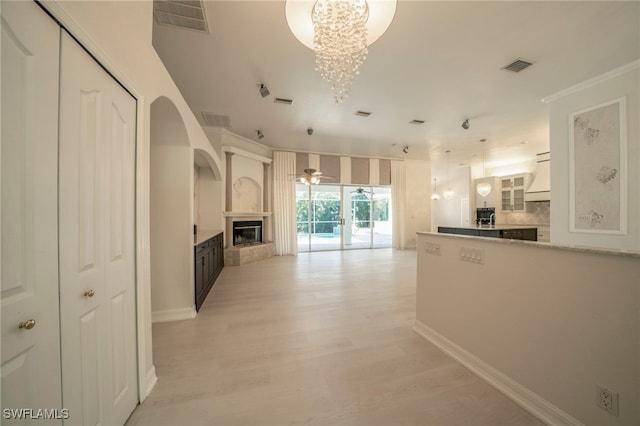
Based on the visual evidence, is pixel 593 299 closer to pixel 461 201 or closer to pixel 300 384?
pixel 300 384

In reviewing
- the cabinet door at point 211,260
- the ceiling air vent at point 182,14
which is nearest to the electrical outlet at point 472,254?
the ceiling air vent at point 182,14

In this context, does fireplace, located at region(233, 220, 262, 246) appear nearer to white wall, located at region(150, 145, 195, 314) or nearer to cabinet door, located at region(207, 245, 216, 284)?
cabinet door, located at region(207, 245, 216, 284)

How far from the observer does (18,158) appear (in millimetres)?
846

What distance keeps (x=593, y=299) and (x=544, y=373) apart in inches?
23.9

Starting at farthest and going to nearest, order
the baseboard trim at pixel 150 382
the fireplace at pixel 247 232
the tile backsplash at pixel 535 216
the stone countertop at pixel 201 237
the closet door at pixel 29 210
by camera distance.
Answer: the tile backsplash at pixel 535 216 < the fireplace at pixel 247 232 < the stone countertop at pixel 201 237 < the baseboard trim at pixel 150 382 < the closet door at pixel 29 210

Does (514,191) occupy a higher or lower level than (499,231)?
higher

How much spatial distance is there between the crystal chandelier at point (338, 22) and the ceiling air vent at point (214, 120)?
3364 millimetres

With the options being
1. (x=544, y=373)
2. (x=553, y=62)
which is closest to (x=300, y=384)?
(x=544, y=373)

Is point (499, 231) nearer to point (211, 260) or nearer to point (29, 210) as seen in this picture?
point (211, 260)

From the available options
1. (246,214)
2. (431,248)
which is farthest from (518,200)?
(246,214)

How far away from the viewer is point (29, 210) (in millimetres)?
878

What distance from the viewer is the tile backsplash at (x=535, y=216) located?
7215mm

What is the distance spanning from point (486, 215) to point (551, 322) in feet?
27.9

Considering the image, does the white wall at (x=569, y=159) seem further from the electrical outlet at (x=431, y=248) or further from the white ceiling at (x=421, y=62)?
the electrical outlet at (x=431, y=248)
